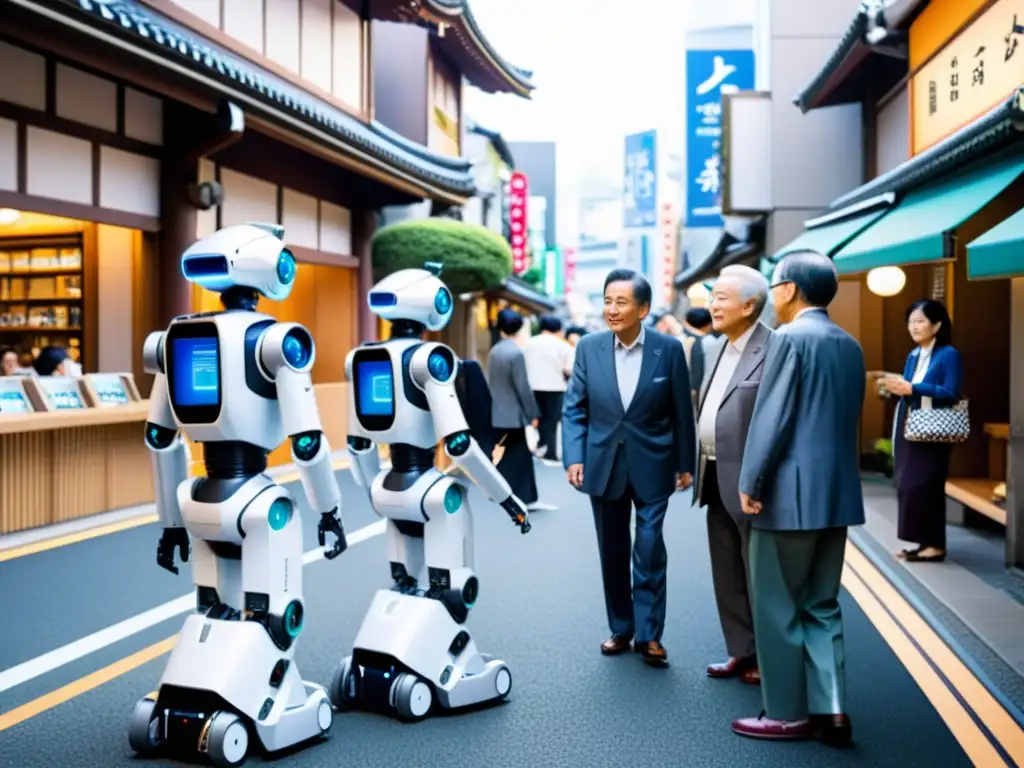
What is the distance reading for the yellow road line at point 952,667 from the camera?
4.41m

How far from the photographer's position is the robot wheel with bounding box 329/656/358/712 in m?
4.79

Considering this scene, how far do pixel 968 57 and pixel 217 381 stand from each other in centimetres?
830

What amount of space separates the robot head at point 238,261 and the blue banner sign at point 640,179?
4646 cm

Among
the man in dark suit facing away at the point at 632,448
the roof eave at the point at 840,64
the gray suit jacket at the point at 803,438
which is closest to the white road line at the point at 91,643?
the man in dark suit facing away at the point at 632,448

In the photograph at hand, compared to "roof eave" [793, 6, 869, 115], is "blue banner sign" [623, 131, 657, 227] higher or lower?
higher

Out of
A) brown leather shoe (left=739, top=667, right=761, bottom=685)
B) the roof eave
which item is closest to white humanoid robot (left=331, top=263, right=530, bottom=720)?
brown leather shoe (left=739, top=667, right=761, bottom=685)

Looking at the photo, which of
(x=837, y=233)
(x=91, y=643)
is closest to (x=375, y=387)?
(x=91, y=643)

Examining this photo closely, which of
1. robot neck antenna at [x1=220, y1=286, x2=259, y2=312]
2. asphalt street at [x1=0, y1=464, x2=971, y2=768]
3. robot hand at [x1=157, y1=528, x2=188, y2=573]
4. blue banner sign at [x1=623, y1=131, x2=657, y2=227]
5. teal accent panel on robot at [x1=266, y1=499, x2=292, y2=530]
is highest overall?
blue banner sign at [x1=623, y1=131, x2=657, y2=227]

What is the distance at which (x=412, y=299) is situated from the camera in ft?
16.3

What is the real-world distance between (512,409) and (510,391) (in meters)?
0.18

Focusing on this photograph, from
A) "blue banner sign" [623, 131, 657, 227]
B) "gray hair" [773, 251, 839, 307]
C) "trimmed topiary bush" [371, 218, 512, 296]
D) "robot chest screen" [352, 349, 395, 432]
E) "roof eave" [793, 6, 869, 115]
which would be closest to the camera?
"gray hair" [773, 251, 839, 307]

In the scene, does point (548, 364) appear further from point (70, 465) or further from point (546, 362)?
point (70, 465)

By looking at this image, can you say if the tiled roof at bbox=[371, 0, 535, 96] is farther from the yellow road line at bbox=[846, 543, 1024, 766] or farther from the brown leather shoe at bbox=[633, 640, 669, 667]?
the brown leather shoe at bbox=[633, 640, 669, 667]

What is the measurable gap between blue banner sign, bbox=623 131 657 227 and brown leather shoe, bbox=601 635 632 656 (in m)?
45.2
